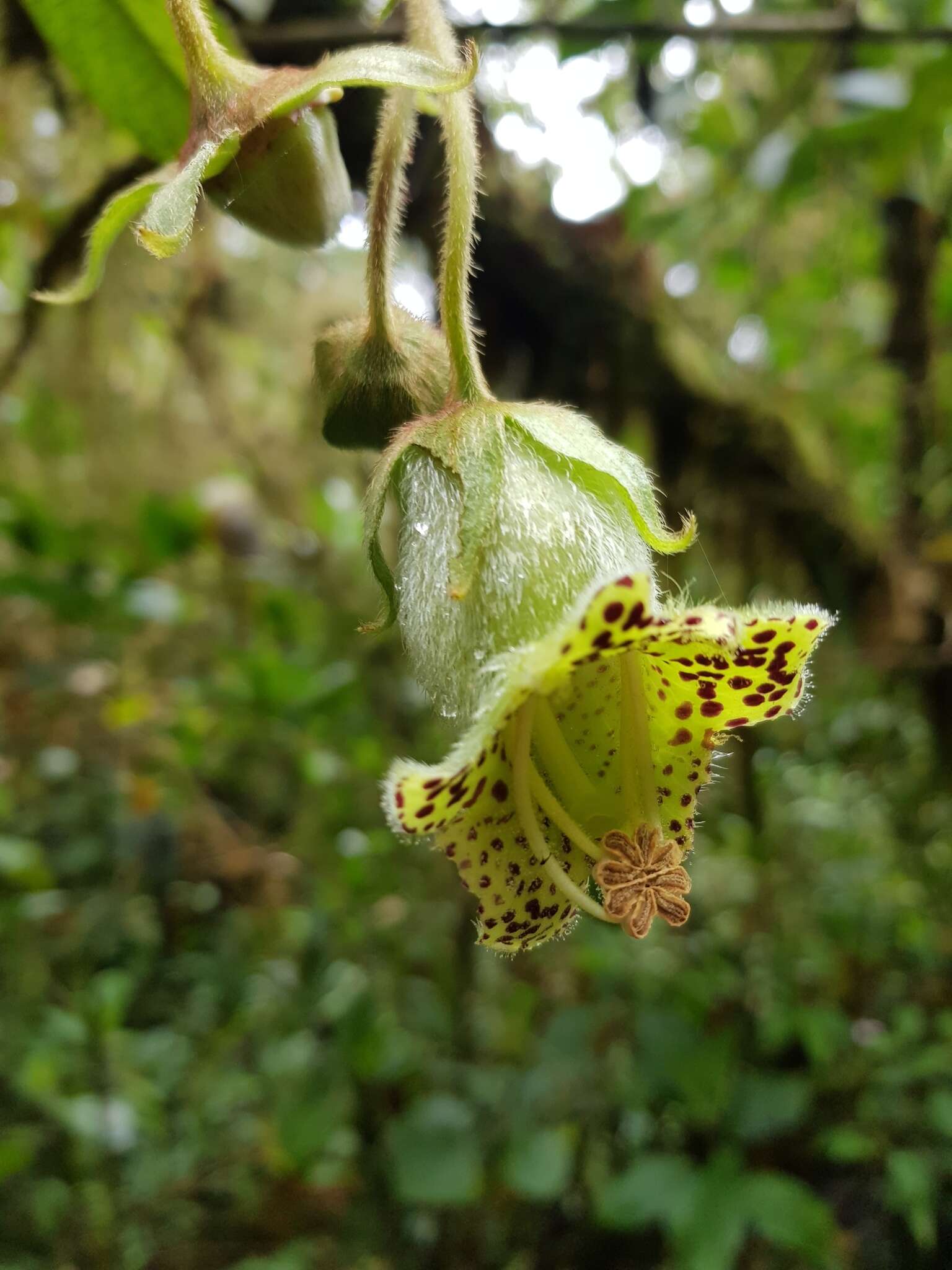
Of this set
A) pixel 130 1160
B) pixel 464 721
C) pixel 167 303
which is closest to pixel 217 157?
pixel 464 721

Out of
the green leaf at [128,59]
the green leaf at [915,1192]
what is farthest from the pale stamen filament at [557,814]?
the green leaf at [915,1192]

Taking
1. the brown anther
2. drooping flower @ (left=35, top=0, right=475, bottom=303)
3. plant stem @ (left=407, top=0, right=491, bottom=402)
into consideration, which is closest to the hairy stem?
drooping flower @ (left=35, top=0, right=475, bottom=303)

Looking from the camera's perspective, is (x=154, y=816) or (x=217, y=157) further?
(x=154, y=816)

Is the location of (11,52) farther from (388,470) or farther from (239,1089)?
(239,1089)

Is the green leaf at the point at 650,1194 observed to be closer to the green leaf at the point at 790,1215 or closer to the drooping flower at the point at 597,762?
the green leaf at the point at 790,1215

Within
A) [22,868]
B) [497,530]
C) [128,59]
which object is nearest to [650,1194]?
[22,868]

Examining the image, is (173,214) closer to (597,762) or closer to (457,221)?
(457,221)

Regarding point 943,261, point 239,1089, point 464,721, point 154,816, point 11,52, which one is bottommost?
point 239,1089
